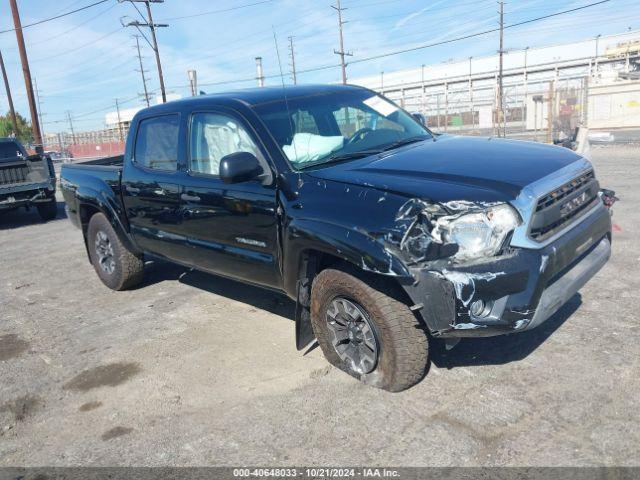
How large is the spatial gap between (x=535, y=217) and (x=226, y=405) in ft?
7.07

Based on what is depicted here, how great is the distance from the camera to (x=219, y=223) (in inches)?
167

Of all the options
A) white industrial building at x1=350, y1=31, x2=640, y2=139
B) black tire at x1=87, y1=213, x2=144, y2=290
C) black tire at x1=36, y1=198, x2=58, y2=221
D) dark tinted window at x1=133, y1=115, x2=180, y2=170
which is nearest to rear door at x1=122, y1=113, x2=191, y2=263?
dark tinted window at x1=133, y1=115, x2=180, y2=170

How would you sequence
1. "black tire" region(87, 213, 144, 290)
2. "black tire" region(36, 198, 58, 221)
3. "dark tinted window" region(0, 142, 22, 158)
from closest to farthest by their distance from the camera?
"black tire" region(87, 213, 144, 290) → "black tire" region(36, 198, 58, 221) → "dark tinted window" region(0, 142, 22, 158)

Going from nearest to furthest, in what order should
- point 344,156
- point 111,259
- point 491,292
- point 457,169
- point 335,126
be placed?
1. point 491,292
2. point 457,169
3. point 344,156
4. point 335,126
5. point 111,259

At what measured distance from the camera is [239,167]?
11.8ft

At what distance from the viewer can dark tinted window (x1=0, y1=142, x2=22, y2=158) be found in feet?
39.4

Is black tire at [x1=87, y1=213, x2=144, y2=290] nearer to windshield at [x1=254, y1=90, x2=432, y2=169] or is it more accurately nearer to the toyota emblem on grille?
windshield at [x1=254, y1=90, x2=432, y2=169]

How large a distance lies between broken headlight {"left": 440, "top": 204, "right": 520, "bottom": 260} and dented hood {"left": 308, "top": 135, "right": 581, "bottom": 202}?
0.09 m

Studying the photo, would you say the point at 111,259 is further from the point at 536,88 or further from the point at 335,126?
the point at 536,88

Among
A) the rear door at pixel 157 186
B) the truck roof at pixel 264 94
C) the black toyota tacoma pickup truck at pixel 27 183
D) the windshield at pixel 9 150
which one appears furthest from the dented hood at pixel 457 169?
the windshield at pixel 9 150

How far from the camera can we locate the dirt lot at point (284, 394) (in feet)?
9.37

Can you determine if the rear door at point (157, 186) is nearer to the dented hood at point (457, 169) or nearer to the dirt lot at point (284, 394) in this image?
the dirt lot at point (284, 394)

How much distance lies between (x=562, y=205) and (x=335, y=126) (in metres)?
1.77

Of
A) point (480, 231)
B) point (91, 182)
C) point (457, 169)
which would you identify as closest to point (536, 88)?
point (91, 182)
